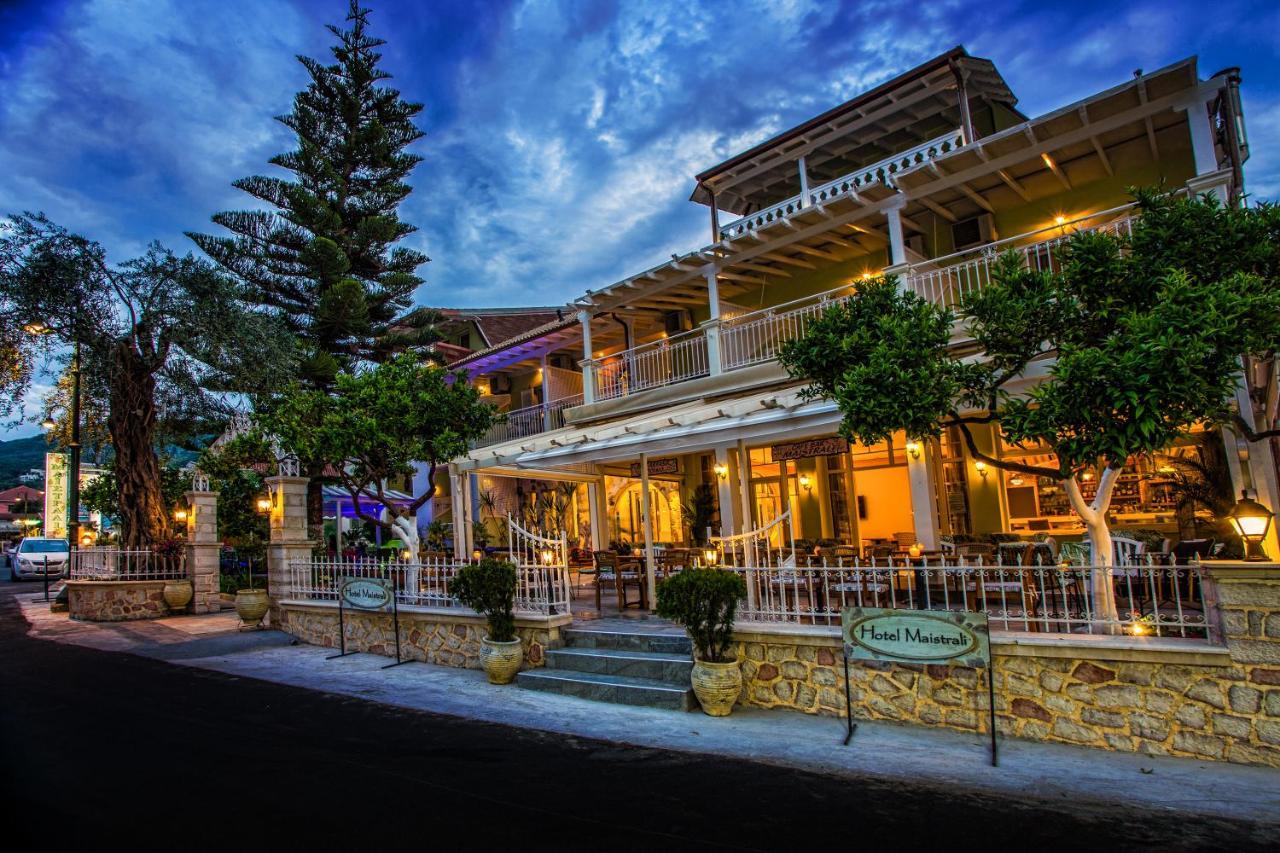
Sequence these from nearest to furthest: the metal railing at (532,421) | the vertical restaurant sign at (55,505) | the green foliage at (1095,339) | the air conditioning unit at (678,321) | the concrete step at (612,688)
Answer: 1. the green foliage at (1095,339)
2. the concrete step at (612,688)
3. the air conditioning unit at (678,321)
4. the metal railing at (532,421)
5. the vertical restaurant sign at (55,505)

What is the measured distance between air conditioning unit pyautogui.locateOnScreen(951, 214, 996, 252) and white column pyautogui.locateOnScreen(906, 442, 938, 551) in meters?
3.95

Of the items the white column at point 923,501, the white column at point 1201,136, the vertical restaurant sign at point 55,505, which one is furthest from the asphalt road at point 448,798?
the vertical restaurant sign at point 55,505

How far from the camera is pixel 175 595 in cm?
1389

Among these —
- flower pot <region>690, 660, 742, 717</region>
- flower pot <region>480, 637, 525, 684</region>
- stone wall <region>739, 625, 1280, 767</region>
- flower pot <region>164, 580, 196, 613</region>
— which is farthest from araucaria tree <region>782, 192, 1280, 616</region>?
flower pot <region>164, 580, 196, 613</region>

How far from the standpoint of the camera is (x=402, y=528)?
10367 millimetres

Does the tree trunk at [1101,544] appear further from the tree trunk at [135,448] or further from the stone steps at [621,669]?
the tree trunk at [135,448]

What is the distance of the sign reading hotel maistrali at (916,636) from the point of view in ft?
16.2

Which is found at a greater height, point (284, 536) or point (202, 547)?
point (284, 536)

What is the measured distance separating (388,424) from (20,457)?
4297 inches

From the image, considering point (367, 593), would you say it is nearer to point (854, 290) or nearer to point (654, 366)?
point (654, 366)

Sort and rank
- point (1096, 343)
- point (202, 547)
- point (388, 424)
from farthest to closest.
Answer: point (202, 547) < point (388, 424) < point (1096, 343)

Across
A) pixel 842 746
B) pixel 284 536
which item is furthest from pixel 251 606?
pixel 842 746

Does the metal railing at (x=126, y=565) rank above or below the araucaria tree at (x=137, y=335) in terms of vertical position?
below

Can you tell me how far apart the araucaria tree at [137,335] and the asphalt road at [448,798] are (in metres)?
9.25
